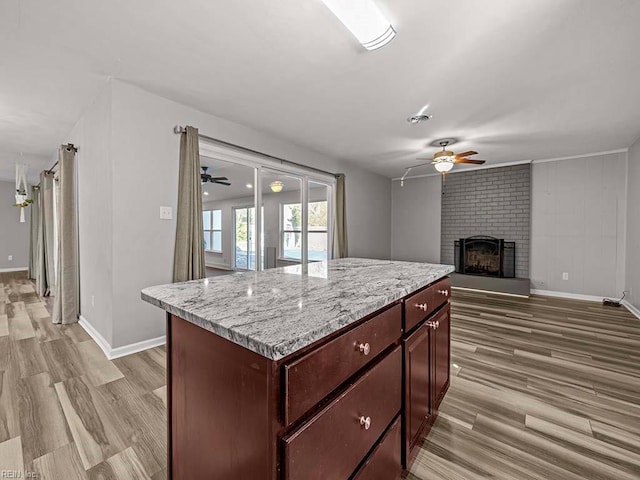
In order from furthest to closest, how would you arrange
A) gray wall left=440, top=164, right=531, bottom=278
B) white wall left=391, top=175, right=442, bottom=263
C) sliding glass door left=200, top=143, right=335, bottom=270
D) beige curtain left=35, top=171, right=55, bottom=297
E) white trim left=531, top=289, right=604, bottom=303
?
white wall left=391, top=175, right=442, bottom=263, gray wall left=440, top=164, right=531, bottom=278, white trim left=531, top=289, right=604, bottom=303, beige curtain left=35, top=171, right=55, bottom=297, sliding glass door left=200, top=143, right=335, bottom=270

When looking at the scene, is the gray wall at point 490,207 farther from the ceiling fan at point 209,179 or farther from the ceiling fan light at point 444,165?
the ceiling fan at point 209,179

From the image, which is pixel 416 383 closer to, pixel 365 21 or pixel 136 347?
pixel 365 21

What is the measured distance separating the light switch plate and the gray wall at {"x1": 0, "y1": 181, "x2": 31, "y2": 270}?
7.29 meters

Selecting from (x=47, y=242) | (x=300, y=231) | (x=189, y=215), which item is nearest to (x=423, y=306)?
(x=189, y=215)

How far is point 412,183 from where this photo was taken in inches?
265

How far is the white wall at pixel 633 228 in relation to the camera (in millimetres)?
3967

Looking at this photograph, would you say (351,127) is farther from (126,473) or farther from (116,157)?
(126,473)

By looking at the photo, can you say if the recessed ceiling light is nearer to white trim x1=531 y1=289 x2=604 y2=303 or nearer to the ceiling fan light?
the ceiling fan light

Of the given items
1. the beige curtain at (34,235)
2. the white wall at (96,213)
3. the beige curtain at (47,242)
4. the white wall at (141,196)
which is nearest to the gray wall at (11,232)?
the beige curtain at (34,235)

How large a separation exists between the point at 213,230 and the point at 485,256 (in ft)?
17.0

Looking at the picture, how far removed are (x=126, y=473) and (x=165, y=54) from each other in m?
2.70

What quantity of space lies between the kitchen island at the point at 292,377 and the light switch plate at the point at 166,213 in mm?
1859

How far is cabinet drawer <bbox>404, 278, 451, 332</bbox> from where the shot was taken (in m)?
1.30

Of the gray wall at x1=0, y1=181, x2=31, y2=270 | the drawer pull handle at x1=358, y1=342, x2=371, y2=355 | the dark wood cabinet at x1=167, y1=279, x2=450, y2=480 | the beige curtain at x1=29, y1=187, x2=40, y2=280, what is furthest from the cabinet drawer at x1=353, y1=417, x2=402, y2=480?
the gray wall at x1=0, y1=181, x2=31, y2=270
